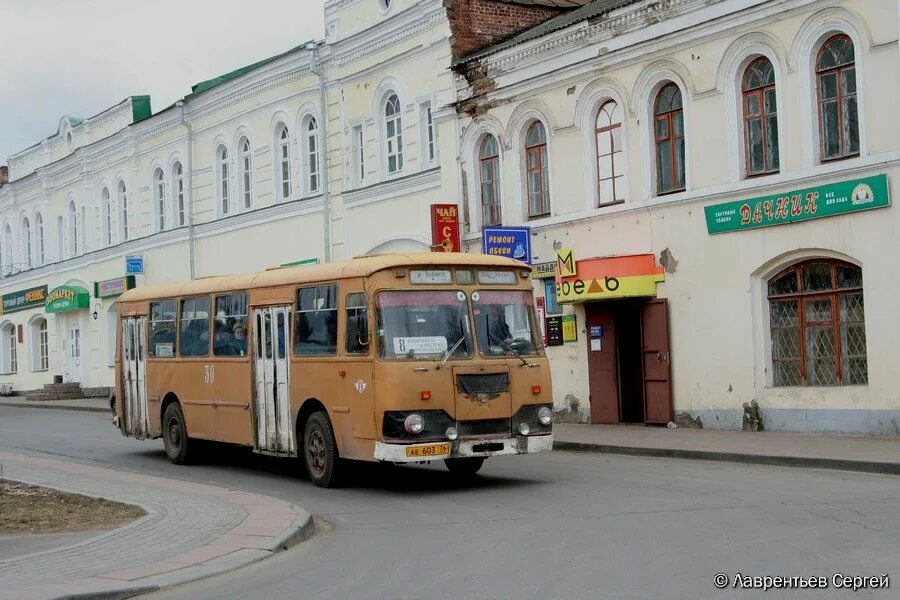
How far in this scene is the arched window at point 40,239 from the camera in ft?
179

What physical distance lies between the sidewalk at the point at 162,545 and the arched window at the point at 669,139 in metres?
11.2

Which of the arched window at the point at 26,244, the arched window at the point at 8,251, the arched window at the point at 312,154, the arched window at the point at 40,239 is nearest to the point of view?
the arched window at the point at 312,154

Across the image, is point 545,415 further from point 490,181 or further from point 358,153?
point 358,153

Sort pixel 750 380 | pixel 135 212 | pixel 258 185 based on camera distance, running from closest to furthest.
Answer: pixel 750 380, pixel 258 185, pixel 135 212

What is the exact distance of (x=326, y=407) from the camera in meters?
15.9

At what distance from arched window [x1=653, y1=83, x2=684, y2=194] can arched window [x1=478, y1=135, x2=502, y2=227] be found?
491 centimetres

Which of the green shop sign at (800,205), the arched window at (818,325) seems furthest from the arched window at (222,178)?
the arched window at (818,325)

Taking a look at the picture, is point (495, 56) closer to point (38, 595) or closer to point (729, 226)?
point (729, 226)

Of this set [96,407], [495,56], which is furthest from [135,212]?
[495,56]

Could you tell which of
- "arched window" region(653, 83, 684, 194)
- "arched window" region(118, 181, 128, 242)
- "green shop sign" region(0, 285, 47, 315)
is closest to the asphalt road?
"arched window" region(653, 83, 684, 194)

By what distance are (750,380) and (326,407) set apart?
8509 millimetres

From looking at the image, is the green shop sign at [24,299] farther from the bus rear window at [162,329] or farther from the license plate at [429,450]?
the license plate at [429,450]

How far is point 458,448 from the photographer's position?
14.8m

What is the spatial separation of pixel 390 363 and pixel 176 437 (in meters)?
6.98
